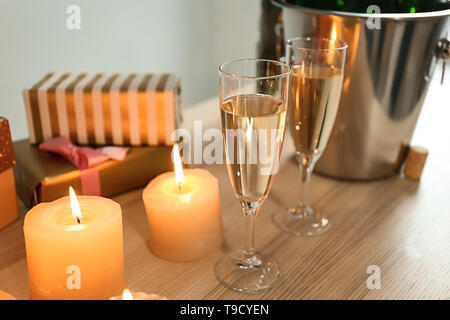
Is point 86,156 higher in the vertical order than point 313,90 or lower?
lower

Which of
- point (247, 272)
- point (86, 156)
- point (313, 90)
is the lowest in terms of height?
point (247, 272)

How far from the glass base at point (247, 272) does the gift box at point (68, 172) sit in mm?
201

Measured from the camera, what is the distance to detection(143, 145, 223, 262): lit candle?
0.58m

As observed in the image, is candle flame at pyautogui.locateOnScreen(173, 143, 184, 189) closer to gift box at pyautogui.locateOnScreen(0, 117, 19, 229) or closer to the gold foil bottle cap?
gift box at pyautogui.locateOnScreen(0, 117, 19, 229)

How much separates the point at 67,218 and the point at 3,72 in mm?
448

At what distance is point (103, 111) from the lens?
74cm

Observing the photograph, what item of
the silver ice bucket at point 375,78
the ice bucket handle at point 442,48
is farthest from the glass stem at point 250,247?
the ice bucket handle at point 442,48

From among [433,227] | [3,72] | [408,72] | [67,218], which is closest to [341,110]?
[408,72]

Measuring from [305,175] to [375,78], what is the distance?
17 cm

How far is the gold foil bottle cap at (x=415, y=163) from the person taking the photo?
789mm
